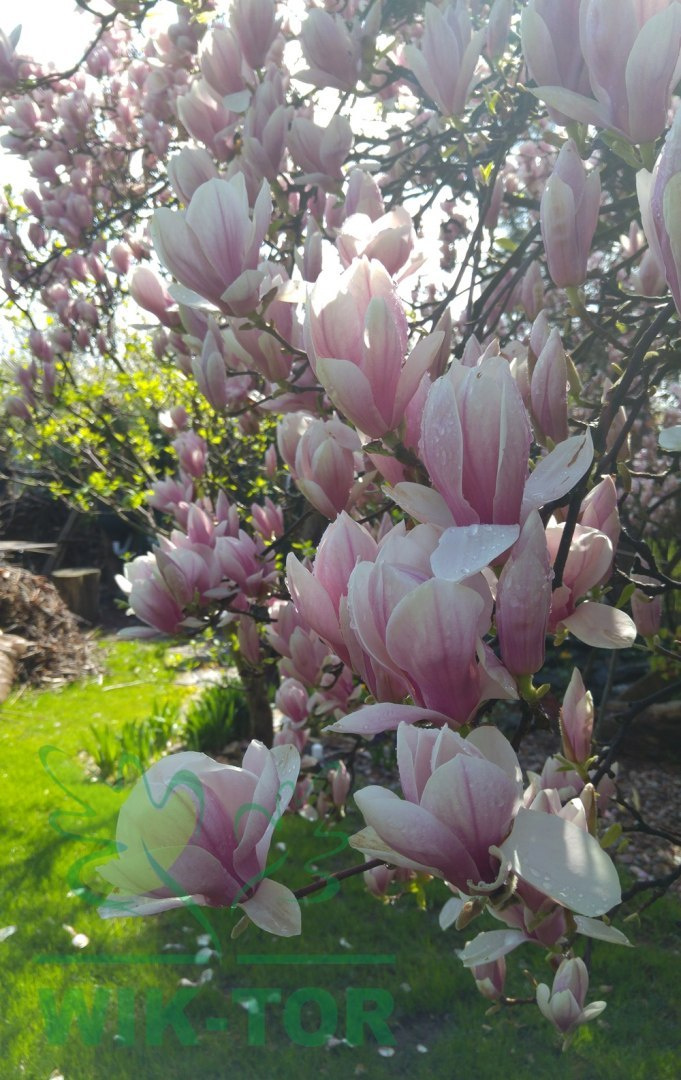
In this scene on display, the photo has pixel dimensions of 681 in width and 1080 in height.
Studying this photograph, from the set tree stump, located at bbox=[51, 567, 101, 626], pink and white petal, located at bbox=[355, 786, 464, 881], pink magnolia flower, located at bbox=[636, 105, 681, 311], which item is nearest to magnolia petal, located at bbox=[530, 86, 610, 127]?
pink magnolia flower, located at bbox=[636, 105, 681, 311]

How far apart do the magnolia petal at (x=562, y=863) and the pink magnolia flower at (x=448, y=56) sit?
122cm

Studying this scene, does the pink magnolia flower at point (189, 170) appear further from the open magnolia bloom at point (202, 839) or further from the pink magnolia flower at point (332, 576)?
the open magnolia bloom at point (202, 839)

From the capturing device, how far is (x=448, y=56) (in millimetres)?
1306

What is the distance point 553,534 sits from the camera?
2.55 ft

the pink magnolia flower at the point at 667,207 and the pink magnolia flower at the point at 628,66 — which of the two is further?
the pink magnolia flower at the point at 628,66

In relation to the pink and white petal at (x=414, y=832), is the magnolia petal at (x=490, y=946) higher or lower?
lower

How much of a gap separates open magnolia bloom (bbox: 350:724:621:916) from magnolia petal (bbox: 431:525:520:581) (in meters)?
0.11

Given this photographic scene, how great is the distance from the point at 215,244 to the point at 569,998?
1.14m

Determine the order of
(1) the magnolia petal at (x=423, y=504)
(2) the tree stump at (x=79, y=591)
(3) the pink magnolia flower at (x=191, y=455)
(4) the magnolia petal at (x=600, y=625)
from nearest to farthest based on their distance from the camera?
(1) the magnolia petal at (x=423, y=504) → (4) the magnolia petal at (x=600, y=625) → (3) the pink magnolia flower at (x=191, y=455) → (2) the tree stump at (x=79, y=591)

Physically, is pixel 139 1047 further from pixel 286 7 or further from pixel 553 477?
pixel 286 7

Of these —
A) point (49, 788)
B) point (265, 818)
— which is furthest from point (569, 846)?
point (49, 788)

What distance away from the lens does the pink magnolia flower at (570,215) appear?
88cm

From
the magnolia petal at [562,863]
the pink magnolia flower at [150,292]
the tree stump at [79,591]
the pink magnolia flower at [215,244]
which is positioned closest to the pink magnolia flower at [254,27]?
the pink magnolia flower at [150,292]

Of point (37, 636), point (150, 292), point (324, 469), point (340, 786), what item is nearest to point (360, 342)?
point (324, 469)
